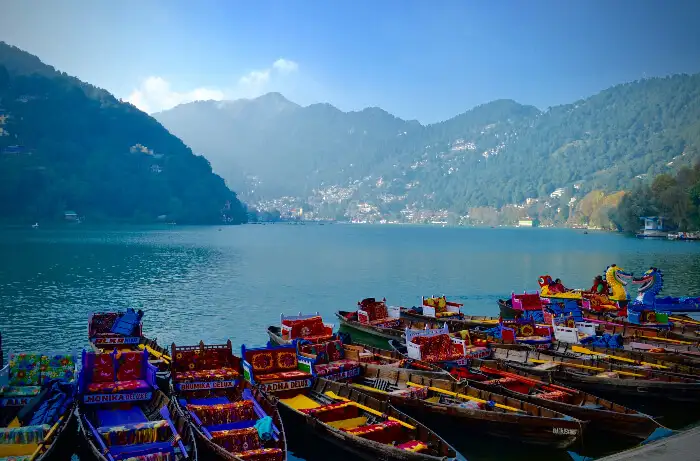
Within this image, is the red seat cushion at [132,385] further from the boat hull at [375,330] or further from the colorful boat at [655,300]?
the colorful boat at [655,300]

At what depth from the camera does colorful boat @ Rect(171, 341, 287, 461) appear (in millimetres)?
15070

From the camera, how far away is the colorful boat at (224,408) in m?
15.1

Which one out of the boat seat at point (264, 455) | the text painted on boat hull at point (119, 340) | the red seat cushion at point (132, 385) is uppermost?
the red seat cushion at point (132, 385)

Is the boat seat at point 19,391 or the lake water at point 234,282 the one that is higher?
the boat seat at point 19,391

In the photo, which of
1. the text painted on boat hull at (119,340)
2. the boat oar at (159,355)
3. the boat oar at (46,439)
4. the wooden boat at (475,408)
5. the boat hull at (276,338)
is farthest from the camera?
the boat hull at (276,338)

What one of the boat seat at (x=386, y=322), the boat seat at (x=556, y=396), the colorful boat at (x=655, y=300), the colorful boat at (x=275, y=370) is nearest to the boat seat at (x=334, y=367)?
the colorful boat at (x=275, y=370)

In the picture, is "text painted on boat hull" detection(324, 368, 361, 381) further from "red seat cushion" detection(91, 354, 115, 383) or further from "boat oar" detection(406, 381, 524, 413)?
"red seat cushion" detection(91, 354, 115, 383)

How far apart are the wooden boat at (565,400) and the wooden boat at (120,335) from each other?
13.3m

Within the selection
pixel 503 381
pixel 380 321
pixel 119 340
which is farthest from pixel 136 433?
pixel 380 321

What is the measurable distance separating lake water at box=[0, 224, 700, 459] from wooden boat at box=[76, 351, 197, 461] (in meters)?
16.7

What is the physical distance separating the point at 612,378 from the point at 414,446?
1000 centimetres

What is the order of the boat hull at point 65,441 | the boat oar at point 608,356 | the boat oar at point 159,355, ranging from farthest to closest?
the boat oar at point 159,355, the boat oar at point 608,356, the boat hull at point 65,441

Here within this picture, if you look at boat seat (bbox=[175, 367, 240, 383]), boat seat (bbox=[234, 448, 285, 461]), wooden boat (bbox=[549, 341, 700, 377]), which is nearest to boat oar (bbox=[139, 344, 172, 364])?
boat seat (bbox=[175, 367, 240, 383])

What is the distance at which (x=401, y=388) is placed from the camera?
21.0 metres
